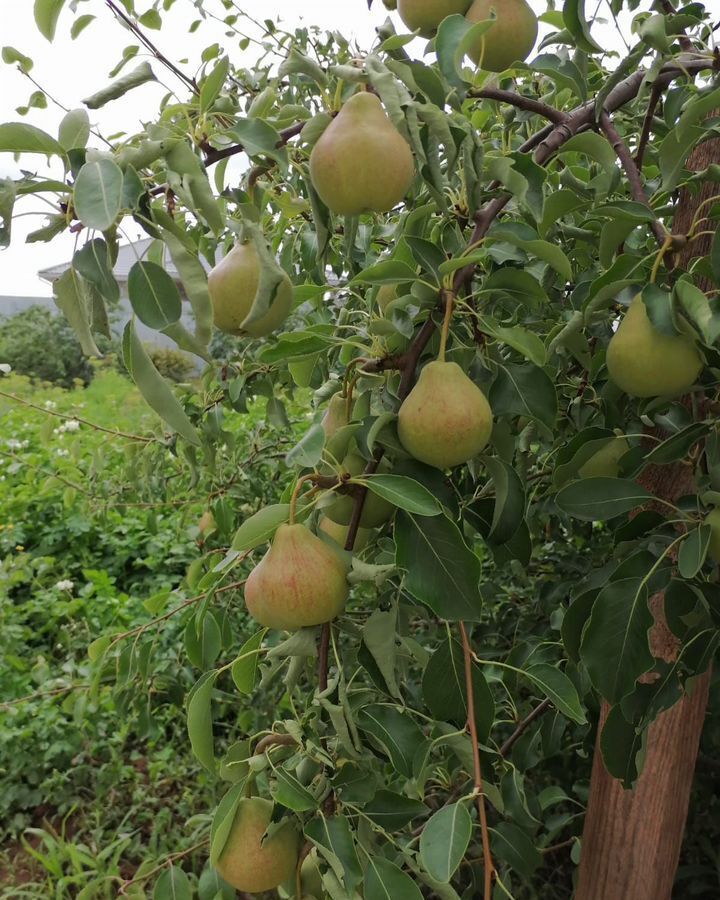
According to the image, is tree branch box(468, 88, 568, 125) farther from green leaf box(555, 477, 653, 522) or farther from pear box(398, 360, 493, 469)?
green leaf box(555, 477, 653, 522)

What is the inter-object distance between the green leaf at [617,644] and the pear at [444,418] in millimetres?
204

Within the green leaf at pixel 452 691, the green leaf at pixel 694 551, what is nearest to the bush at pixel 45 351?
the green leaf at pixel 452 691

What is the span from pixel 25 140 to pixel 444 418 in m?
0.37

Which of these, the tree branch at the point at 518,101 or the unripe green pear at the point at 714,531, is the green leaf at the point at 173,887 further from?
the tree branch at the point at 518,101

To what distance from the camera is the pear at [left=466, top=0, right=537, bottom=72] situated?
0.72 meters

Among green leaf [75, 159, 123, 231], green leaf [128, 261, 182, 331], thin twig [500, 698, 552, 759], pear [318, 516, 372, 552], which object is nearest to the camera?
green leaf [75, 159, 123, 231]

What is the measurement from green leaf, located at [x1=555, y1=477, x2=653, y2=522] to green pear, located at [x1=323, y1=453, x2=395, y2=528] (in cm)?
18

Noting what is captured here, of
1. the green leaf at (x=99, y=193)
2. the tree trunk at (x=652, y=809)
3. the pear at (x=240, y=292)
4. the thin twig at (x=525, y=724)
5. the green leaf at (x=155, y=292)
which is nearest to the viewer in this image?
the green leaf at (x=99, y=193)

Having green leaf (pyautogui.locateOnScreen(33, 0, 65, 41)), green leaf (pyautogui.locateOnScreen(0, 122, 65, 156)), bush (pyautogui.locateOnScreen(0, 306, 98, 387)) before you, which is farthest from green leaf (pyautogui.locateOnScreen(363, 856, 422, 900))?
bush (pyautogui.locateOnScreen(0, 306, 98, 387))

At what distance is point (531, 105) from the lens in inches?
28.1

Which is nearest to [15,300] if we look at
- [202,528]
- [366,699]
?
[202,528]

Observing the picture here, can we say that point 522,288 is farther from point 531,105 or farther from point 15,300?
point 15,300

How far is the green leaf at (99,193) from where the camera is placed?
0.48 meters

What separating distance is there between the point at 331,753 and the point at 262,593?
0.18 m
